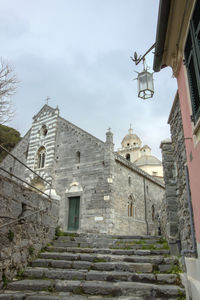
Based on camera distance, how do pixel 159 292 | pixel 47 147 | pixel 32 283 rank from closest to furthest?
1. pixel 159 292
2. pixel 32 283
3. pixel 47 147

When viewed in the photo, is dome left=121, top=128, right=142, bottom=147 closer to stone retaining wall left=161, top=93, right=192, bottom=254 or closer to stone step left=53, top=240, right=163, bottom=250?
stone step left=53, top=240, right=163, bottom=250

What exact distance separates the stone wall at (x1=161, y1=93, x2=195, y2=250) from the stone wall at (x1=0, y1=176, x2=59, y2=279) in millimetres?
3500

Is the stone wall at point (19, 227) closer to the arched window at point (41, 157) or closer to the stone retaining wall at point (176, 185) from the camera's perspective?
the stone retaining wall at point (176, 185)

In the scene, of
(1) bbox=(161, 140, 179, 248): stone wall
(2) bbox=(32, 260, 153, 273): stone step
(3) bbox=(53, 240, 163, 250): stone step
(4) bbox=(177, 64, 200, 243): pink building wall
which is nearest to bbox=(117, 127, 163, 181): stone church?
(3) bbox=(53, 240, 163, 250): stone step

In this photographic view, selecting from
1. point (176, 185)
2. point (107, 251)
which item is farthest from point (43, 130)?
point (176, 185)

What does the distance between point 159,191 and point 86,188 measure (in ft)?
31.0

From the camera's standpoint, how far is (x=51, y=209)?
7789mm

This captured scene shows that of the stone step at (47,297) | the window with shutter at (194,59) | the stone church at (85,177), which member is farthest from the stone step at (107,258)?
the stone church at (85,177)

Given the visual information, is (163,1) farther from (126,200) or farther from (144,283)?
(126,200)

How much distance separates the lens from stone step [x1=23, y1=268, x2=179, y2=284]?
5125 millimetres

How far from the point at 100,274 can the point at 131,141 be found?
39.6m

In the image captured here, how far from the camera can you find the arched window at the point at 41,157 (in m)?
18.1

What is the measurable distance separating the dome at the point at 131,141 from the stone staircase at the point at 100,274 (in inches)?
1461

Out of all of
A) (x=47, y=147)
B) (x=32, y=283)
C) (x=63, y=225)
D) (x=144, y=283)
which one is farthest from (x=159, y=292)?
(x=47, y=147)
